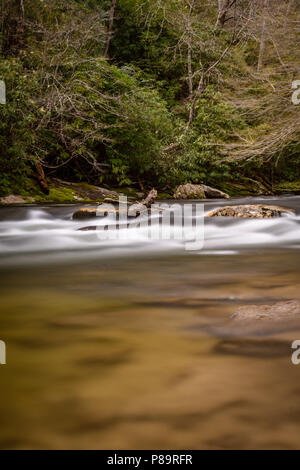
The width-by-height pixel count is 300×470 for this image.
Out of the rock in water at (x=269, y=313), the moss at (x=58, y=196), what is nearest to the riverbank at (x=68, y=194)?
the moss at (x=58, y=196)

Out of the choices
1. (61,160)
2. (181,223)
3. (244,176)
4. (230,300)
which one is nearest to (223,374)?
(230,300)

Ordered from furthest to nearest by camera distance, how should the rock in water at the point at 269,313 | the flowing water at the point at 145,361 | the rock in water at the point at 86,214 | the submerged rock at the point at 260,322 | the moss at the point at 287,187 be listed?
the moss at the point at 287,187 → the rock in water at the point at 86,214 → the rock in water at the point at 269,313 → the submerged rock at the point at 260,322 → the flowing water at the point at 145,361

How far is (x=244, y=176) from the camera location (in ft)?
69.4

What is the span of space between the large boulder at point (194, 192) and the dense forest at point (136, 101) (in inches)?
30.1

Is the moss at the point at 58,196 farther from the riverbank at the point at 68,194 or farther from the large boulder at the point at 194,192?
the large boulder at the point at 194,192

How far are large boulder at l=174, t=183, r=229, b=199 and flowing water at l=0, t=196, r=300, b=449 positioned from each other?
36.4ft

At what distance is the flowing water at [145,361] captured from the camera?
1331 mm

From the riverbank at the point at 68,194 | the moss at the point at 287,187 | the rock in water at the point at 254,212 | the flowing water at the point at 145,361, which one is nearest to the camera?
the flowing water at the point at 145,361

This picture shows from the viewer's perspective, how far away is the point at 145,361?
6.09 feet

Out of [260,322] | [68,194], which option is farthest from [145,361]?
[68,194]

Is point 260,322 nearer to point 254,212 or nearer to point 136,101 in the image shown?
point 254,212

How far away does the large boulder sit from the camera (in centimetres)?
1522

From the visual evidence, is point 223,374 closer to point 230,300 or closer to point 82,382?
point 82,382

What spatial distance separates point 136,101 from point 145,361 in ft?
45.9
